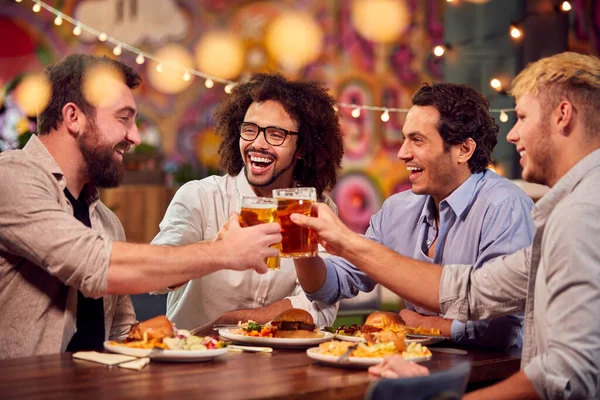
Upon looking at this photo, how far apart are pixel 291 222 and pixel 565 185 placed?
0.73 metres

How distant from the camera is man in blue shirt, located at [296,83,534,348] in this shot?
2789 mm

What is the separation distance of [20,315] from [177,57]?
453cm

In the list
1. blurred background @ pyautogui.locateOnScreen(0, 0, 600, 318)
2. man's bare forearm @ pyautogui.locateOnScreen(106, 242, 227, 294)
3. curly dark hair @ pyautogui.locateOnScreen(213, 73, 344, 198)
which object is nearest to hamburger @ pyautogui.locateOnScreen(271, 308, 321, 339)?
man's bare forearm @ pyautogui.locateOnScreen(106, 242, 227, 294)

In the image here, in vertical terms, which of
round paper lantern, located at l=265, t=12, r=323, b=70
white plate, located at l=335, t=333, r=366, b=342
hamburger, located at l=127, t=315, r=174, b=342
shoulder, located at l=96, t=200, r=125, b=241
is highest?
round paper lantern, located at l=265, t=12, r=323, b=70

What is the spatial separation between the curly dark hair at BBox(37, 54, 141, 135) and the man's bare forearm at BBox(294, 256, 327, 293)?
2.77ft

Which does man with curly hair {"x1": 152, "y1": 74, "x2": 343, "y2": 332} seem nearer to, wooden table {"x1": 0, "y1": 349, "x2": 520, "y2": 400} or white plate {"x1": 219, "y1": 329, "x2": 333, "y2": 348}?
white plate {"x1": 219, "y1": 329, "x2": 333, "y2": 348}

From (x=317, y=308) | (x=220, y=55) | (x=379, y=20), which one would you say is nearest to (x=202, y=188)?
(x=317, y=308)

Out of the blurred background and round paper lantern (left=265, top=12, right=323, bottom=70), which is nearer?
the blurred background

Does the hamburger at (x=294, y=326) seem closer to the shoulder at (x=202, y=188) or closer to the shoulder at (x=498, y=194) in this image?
the shoulder at (x=498, y=194)

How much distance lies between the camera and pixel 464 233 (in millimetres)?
2863

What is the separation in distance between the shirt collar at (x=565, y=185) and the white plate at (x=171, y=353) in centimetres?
86

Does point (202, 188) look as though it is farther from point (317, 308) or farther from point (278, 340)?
point (278, 340)

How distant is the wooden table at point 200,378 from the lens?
1710 mm

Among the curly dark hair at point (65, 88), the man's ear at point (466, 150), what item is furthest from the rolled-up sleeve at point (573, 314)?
the curly dark hair at point (65, 88)
